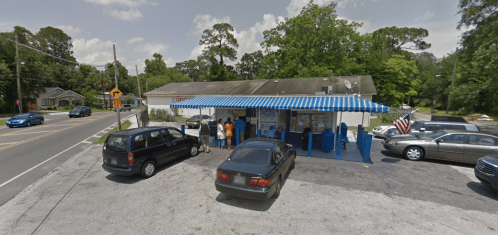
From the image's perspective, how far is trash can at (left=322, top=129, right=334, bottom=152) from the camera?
30.8ft

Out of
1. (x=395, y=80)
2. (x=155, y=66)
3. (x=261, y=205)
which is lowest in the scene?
(x=261, y=205)

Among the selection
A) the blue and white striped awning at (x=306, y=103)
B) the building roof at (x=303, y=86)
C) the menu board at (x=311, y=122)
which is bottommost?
the menu board at (x=311, y=122)

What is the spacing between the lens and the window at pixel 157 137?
22.9ft

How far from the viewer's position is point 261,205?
16.3 feet

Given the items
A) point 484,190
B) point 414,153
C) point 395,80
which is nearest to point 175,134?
point 414,153

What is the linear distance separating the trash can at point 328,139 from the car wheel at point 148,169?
7679 mm

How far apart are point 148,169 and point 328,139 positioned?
25.9 feet

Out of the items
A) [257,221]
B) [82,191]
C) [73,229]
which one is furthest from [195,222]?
[82,191]

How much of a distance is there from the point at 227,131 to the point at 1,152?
11360 mm

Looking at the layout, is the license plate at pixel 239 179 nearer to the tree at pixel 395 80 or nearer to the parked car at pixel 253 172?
the parked car at pixel 253 172

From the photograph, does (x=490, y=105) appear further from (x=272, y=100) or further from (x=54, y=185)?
(x=54, y=185)

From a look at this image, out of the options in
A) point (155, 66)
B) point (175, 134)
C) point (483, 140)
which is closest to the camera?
point (483, 140)

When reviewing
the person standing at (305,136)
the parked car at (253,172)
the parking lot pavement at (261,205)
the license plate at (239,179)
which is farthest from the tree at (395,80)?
the license plate at (239,179)

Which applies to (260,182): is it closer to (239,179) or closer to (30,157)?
(239,179)
